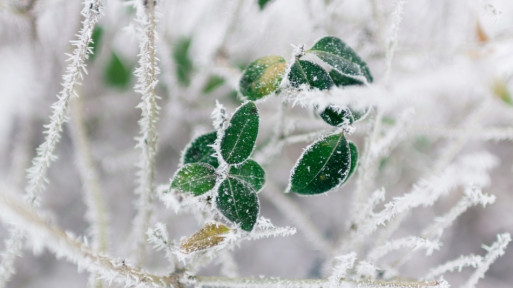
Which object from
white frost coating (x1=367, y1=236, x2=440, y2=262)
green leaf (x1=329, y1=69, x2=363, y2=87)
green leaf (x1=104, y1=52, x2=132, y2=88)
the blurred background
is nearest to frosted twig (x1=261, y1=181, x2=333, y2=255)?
the blurred background

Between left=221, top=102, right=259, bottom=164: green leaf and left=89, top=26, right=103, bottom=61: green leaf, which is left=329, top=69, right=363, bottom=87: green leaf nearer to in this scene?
left=221, top=102, right=259, bottom=164: green leaf

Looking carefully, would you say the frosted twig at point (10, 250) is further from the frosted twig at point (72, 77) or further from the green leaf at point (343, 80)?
the green leaf at point (343, 80)

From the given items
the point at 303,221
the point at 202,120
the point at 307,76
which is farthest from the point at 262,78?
the point at 202,120

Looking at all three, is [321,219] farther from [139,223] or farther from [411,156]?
[139,223]

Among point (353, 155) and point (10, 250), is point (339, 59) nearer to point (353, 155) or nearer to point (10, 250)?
point (353, 155)

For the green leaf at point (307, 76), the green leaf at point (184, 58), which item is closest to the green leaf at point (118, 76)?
the green leaf at point (184, 58)

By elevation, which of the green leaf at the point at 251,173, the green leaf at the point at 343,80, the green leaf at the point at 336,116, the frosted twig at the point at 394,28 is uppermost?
the frosted twig at the point at 394,28
